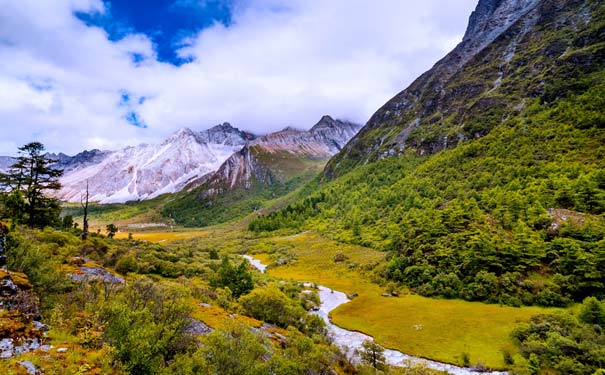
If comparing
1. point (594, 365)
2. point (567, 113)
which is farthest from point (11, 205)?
point (567, 113)

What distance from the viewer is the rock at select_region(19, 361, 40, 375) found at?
1060cm

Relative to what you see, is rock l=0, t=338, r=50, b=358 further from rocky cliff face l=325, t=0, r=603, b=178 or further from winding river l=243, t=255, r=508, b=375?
rocky cliff face l=325, t=0, r=603, b=178

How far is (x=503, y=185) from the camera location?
3629 inches

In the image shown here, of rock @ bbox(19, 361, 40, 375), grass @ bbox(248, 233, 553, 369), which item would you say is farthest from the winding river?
rock @ bbox(19, 361, 40, 375)

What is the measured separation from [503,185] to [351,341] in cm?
7244

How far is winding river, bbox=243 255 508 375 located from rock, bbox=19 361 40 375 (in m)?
31.0

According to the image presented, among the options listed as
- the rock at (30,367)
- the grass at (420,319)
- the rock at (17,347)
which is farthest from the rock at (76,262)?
the rock at (30,367)

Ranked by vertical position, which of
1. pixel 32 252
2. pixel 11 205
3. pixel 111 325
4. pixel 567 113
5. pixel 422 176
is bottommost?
pixel 111 325

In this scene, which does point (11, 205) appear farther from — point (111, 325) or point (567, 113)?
point (567, 113)

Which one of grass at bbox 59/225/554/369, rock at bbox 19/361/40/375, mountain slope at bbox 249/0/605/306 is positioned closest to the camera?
rock at bbox 19/361/40/375

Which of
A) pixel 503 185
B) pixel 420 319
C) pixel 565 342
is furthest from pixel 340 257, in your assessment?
pixel 565 342

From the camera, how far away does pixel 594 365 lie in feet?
106

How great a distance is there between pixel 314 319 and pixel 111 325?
31.3 meters

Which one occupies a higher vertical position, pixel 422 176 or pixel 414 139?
pixel 414 139
